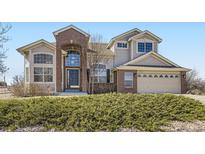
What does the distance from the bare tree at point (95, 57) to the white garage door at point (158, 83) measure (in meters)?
3.68

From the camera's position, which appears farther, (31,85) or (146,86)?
(146,86)

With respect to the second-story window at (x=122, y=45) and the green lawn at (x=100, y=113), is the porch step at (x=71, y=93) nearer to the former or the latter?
the second-story window at (x=122, y=45)

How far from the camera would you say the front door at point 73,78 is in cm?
2445

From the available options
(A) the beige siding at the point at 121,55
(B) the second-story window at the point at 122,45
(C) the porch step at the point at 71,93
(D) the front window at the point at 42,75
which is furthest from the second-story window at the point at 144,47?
(D) the front window at the point at 42,75

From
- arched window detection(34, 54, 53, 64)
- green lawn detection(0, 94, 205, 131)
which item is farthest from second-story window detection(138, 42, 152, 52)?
green lawn detection(0, 94, 205, 131)

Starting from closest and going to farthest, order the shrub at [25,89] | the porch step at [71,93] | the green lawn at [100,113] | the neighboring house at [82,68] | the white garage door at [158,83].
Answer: the green lawn at [100,113] → the shrub at [25,89] → the porch step at [71,93] → the neighboring house at [82,68] → the white garage door at [158,83]

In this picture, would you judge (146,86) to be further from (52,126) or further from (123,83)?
(52,126)

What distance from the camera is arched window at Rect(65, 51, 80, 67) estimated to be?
24281 mm

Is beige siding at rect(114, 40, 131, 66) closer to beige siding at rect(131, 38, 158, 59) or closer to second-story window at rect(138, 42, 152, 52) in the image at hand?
beige siding at rect(131, 38, 158, 59)

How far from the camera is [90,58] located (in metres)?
24.7

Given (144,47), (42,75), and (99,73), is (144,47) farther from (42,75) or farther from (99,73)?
(42,75)

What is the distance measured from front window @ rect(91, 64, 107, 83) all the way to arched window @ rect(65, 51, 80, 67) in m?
1.60
